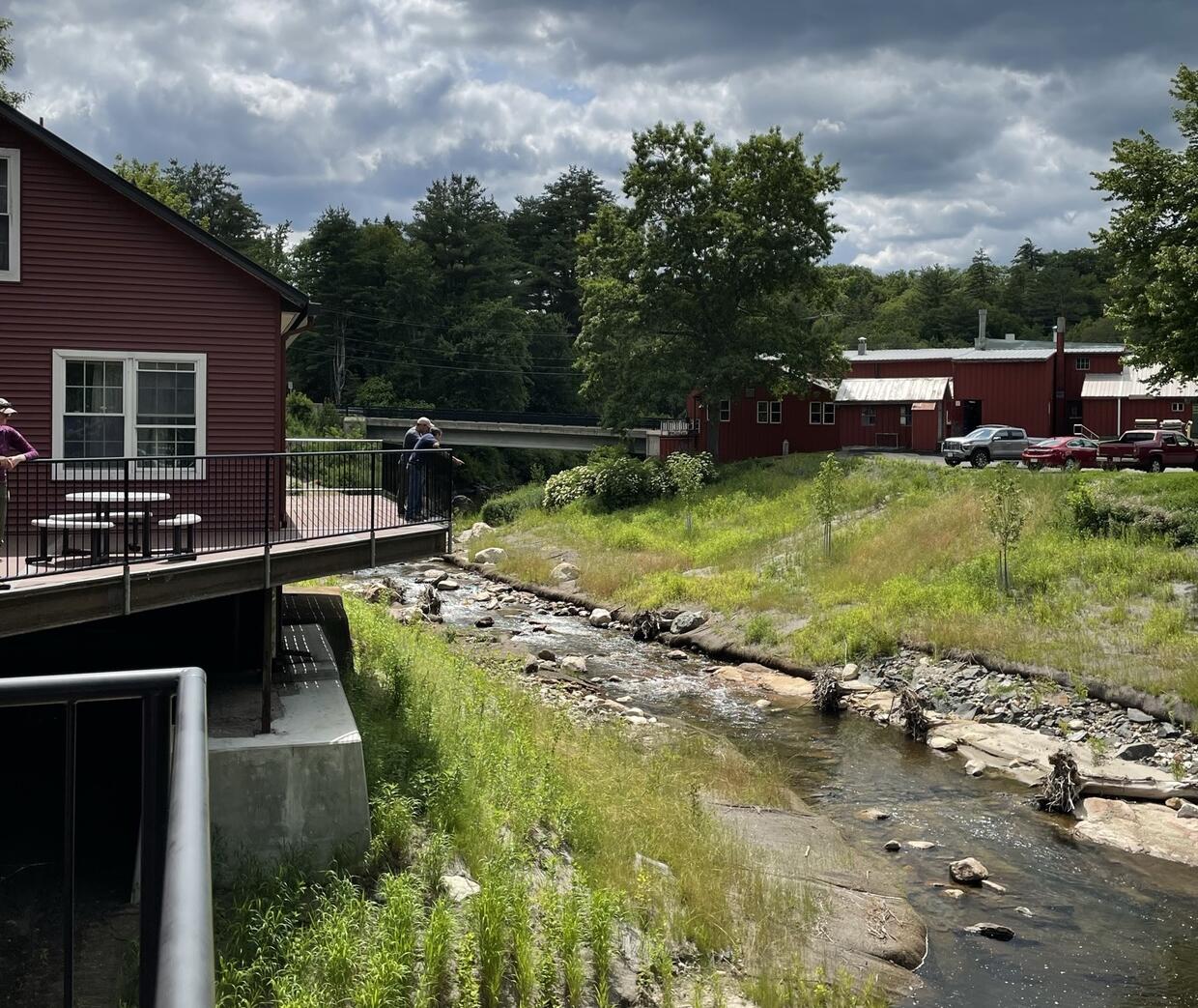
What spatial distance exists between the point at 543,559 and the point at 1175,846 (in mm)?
29553

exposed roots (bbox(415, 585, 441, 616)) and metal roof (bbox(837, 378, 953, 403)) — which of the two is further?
metal roof (bbox(837, 378, 953, 403))

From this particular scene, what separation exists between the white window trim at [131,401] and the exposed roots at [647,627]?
1727cm

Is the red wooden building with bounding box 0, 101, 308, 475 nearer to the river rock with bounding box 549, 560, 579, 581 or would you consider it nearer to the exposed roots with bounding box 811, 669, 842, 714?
the exposed roots with bounding box 811, 669, 842, 714

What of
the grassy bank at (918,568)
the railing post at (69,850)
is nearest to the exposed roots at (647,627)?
the grassy bank at (918,568)

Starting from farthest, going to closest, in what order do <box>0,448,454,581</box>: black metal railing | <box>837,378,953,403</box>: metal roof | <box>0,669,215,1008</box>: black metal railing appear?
<box>837,378,953,403</box>: metal roof
<box>0,448,454,581</box>: black metal railing
<box>0,669,215,1008</box>: black metal railing

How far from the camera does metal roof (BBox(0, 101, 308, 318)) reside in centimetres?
1605

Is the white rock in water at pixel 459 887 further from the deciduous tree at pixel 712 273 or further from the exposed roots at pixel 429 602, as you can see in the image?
the deciduous tree at pixel 712 273

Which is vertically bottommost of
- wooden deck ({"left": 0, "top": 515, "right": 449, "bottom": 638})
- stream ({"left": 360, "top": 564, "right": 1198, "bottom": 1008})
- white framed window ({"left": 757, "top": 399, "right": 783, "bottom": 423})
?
stream ({"left": 360, "top": 564, "right": 1198, "bottom": 1008})

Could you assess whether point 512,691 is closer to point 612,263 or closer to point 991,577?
point 991,577

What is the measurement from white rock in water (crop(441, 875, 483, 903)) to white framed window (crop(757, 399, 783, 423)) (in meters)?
45.5

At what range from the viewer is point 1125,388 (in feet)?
192

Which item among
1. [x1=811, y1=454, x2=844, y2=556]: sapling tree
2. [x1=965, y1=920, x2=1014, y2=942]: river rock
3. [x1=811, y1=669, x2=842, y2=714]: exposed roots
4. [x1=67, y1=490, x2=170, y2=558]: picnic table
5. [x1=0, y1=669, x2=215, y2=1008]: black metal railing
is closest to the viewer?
[x1=0, y1=669, x2=215, y2=1008]: black metal railing

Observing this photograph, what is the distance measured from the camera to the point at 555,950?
10914 millimetres

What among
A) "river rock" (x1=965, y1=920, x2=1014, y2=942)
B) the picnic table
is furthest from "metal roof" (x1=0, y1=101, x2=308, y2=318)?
"river rock" (x1=965, y1=920, x2=1014, y2=942)
